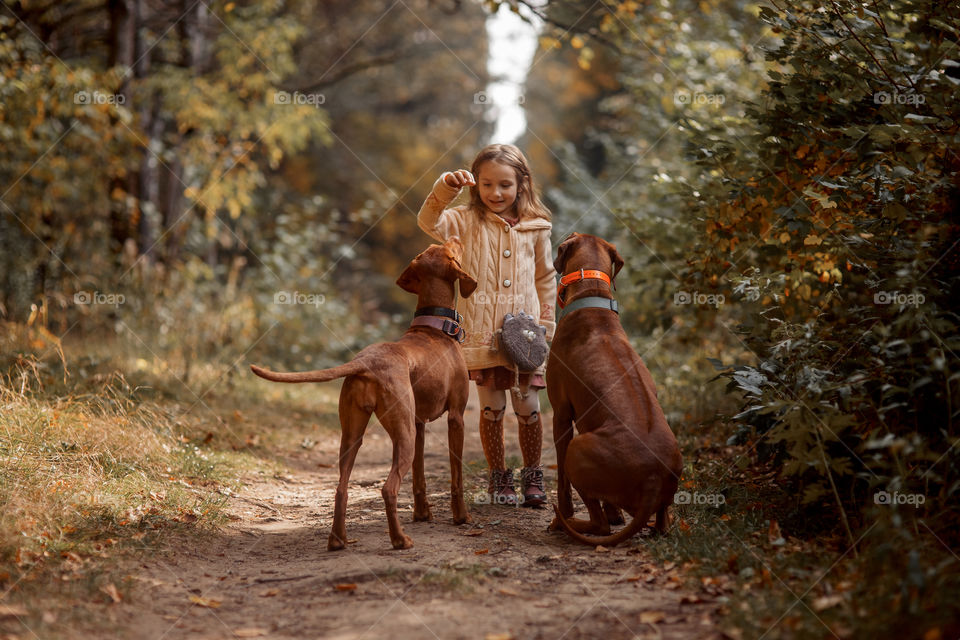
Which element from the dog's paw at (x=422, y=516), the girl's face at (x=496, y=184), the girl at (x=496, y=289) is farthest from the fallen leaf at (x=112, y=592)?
the girl's face at (x=496, y=184)

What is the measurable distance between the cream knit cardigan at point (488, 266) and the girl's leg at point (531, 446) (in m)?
0.24

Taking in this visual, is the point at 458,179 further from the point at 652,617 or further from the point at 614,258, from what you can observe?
the point at 652,617

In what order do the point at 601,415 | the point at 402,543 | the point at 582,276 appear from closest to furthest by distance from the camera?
the point at 402,543, the point at 601,415, the point at 582,276

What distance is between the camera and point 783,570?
3.52m

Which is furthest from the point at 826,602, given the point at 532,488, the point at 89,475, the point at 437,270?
the point at 89,475

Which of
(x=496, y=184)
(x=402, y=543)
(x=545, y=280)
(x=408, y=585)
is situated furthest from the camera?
(x=545, y=280)

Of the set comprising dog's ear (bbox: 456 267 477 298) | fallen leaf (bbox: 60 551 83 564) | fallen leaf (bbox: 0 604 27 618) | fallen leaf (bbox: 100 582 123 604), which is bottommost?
fallen leaf (bbox: 100 582 123 604)

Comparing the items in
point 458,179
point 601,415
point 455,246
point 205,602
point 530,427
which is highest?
point 458,179

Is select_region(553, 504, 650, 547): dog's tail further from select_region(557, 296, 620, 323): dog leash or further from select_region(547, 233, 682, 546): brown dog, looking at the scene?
select_region(557, 296, 620, 323): dog leash

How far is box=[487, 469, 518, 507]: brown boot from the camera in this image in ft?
17.1

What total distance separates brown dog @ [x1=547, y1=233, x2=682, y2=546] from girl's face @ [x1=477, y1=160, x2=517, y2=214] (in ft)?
1.74

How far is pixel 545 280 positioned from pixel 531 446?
44.0 inches

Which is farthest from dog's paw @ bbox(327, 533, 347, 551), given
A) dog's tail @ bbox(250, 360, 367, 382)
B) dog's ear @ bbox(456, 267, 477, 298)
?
dog's ear @ bbox(456, 267, 477, 298)

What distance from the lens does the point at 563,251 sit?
196 inches
